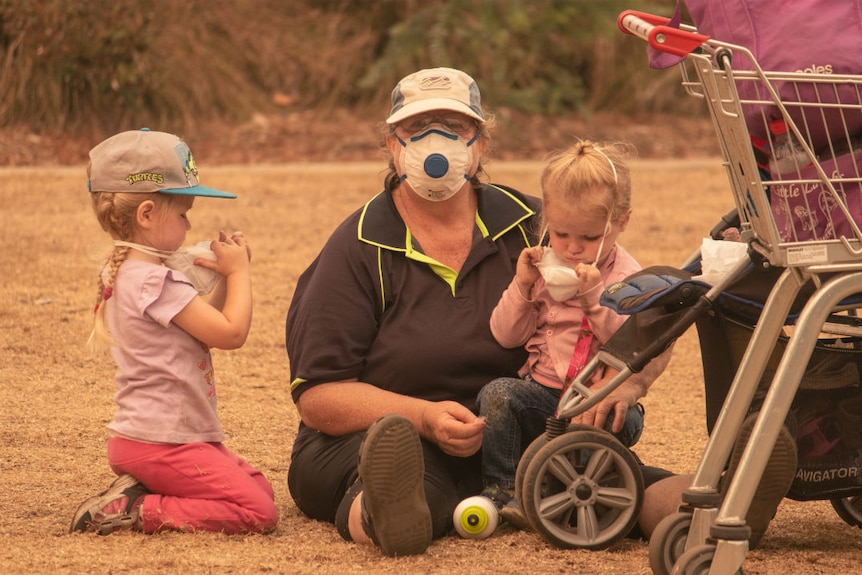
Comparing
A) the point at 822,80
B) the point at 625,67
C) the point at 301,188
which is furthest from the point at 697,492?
the point at 625,67

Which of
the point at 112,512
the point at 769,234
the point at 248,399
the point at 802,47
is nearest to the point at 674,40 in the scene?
the point at 802,47

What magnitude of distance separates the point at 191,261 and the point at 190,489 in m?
0.59

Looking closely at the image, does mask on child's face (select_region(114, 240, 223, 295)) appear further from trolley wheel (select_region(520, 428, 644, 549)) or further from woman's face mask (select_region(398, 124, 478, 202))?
trolley wheel (select_region(520, 428, 644, 549))

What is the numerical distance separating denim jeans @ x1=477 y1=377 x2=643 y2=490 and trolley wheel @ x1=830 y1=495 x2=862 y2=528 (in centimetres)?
64

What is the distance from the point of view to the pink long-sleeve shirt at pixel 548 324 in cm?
352

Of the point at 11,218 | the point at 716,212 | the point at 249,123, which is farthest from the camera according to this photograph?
the point at 249,123

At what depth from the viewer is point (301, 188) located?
379 inches

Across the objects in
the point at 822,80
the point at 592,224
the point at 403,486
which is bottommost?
the point at 403,486

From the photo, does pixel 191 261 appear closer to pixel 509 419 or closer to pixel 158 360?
pixel 158 360

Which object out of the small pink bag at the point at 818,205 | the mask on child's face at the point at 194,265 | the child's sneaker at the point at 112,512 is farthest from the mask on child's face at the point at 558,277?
the child's sneaker at the point at 112,512

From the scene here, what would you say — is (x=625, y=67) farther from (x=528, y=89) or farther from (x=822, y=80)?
(x=822, y=80)

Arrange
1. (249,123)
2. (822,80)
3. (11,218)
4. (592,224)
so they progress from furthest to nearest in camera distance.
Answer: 1. (249,123)
2. (11,218)
3. (592,224)
4. (822,80)

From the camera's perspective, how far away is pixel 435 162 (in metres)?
3.61

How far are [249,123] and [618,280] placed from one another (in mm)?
8829
